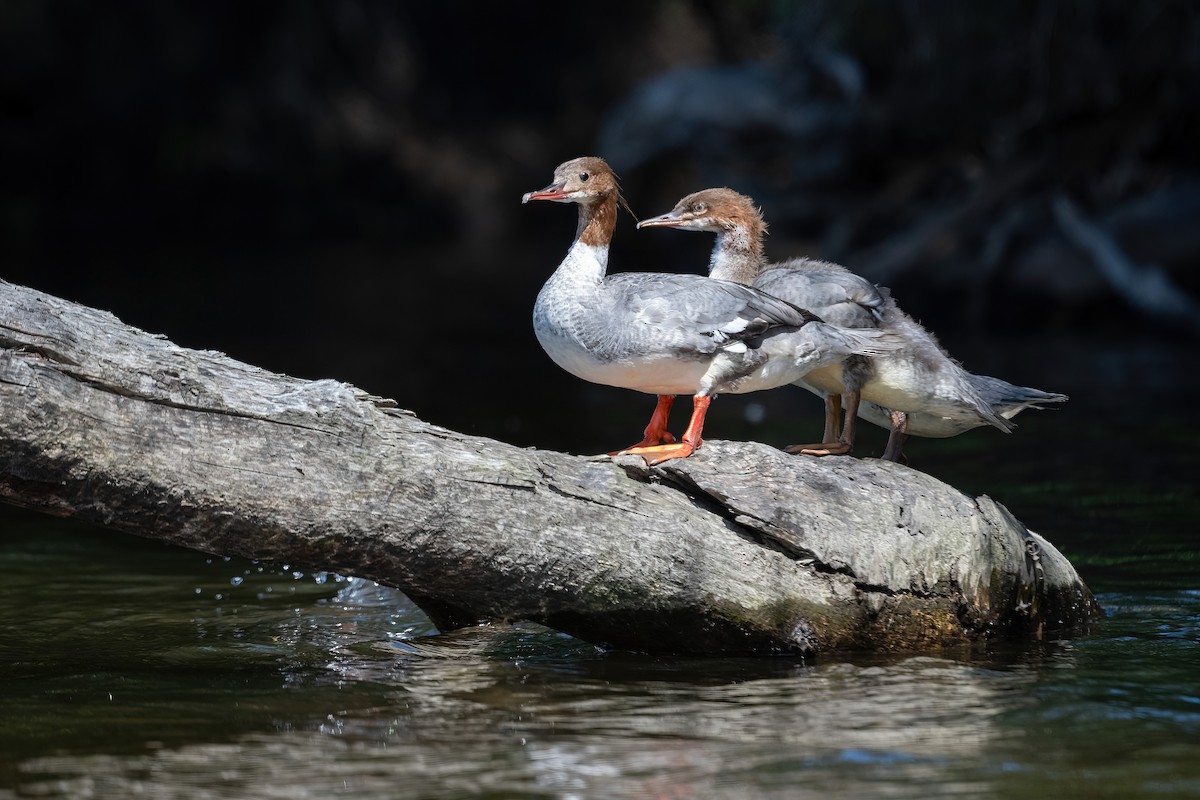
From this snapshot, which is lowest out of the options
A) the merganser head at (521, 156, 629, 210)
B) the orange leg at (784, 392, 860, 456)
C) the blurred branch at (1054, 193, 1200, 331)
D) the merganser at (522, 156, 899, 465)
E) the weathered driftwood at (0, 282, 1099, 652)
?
the weathered driftwood at (0, 282, 1099, 652)

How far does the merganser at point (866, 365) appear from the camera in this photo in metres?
5.45

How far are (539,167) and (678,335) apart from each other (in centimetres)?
2692

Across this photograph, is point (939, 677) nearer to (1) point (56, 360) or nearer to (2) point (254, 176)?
(1) point (56, 360)

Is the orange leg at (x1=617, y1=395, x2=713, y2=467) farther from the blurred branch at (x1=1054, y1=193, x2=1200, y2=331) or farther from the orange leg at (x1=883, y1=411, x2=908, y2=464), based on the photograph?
the blurred branch at (x1=1054, y1=193, x2=1200, y2=331)

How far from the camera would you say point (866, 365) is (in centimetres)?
543

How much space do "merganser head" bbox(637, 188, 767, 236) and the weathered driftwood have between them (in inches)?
50.9

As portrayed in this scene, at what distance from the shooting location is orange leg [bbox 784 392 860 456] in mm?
5484

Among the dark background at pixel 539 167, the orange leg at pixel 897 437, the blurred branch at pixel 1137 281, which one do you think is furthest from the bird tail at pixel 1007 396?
the blurred branch at pixel 1137 281

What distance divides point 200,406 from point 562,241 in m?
24.4

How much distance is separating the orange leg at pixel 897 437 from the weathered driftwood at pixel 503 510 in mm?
606

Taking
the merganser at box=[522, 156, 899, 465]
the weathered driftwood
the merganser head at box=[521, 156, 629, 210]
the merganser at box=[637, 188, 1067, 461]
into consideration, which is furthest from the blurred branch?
the merganser head at box=[521, 156, 629, 210]

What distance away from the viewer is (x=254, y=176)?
28578mm

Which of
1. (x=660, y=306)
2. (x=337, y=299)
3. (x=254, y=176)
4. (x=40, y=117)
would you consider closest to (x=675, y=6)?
(x=254, y=176)

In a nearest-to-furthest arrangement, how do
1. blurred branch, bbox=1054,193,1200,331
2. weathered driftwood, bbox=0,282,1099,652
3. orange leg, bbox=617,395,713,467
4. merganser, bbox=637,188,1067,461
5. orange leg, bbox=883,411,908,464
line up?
weathered driftwood, bbox=0,282,1099,652 → orange leg, bbox=617,395,713,467 → merganser, bbox=637,188,1067,461 → orange leg, bbox=883,411,908,464 → blurred branch, bbox=1054,193,1200,331
